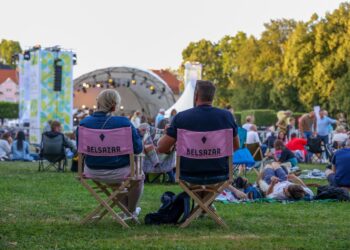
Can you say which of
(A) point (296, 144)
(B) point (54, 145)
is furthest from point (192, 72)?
(B) point (54, 145)

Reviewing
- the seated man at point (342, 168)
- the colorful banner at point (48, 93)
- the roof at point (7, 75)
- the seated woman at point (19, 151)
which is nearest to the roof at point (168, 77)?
the roof at point (7, 75)

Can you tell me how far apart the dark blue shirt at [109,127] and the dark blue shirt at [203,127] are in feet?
1.19

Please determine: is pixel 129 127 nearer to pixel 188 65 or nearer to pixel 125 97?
pixel 188 65

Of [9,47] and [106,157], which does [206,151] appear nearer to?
[106,157]

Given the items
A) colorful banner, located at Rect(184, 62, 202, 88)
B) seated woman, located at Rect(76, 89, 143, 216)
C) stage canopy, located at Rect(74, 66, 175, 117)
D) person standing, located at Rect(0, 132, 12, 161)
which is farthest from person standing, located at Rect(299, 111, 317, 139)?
stage canopy, located at Rect(74, 66, 175, 117)

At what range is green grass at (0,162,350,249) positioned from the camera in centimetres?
655

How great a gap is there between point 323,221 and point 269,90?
6620 cm

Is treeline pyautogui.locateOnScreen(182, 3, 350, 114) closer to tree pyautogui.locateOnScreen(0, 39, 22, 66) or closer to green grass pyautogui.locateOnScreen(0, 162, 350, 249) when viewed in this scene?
green grass pyautogui.locateOnScreen(0, 162, 350, 249)

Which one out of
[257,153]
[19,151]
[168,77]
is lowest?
[19,151]

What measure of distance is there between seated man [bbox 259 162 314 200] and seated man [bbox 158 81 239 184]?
340 centimetres

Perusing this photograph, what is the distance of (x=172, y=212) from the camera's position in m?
8.16

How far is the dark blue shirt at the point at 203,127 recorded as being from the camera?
7938 millimetres

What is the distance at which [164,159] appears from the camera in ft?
48.6

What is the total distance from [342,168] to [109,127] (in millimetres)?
4673
